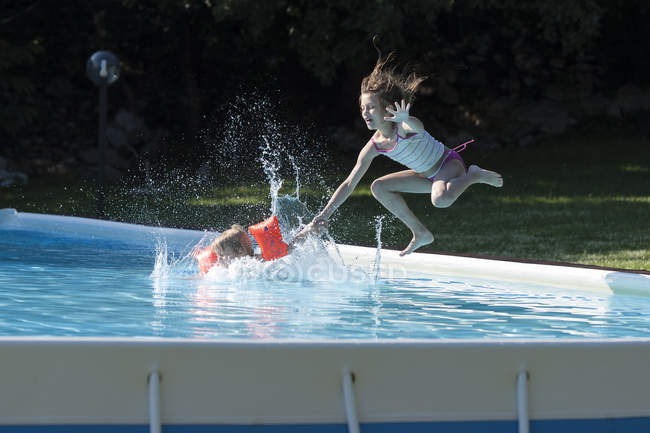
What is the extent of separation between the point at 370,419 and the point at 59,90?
17024mm

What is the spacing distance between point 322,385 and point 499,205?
9695mm

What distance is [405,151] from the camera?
18.8ft

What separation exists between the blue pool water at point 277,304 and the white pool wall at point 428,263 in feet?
0.41

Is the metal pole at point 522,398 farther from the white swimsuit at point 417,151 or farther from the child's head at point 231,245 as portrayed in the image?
the child's head at point 231,245

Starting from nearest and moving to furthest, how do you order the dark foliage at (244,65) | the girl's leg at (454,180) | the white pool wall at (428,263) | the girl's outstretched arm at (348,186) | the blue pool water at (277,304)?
1. the blue pool water at (277,304)
2. the girl's leg at (454,180)
3. the white pool wall at (428,263)
4. the girl's outstretched arm at (348,186)
5. the dark foliage at (244,65)

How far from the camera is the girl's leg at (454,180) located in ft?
18.1

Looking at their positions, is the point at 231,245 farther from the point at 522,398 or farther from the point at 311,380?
the point at 522,398

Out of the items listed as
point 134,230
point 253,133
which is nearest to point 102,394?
point 134,230

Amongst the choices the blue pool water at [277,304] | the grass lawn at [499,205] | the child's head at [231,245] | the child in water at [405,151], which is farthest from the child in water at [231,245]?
the grass lawn at [499,205]

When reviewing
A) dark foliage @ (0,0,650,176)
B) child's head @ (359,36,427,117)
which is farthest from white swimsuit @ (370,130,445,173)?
dark foliage @ (0,0,650,176)

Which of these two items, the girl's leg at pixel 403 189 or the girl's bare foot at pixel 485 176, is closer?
the girl's bare foot at pixel 485 176

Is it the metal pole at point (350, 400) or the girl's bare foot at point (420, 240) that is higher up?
the girl's bare foot at point (420, 240)

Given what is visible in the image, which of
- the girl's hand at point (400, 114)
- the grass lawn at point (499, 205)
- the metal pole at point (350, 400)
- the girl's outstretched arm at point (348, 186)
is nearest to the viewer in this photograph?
the metal pole at point (350, 400)

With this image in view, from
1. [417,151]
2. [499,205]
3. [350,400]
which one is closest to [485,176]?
[417,151]
